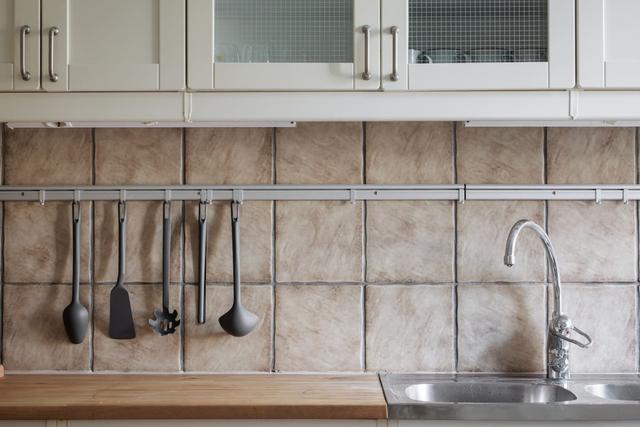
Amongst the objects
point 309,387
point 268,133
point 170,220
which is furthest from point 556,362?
point 170,220

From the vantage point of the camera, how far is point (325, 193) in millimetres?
2008

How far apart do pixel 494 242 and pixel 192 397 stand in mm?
932

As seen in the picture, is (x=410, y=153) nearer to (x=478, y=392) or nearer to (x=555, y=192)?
(x=555, y=192)

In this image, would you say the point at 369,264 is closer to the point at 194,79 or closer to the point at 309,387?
the point at 309,387

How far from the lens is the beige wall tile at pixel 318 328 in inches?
78.8

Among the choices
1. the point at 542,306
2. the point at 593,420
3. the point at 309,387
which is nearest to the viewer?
the point at 593,420

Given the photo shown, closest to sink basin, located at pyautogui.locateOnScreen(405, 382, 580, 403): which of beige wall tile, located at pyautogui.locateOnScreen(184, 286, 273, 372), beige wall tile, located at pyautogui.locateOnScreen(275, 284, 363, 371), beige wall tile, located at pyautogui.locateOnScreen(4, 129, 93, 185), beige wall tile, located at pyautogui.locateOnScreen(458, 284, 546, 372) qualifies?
beige wall tile, located at pyautogui.locateOnScreen(458, 284, 546, 372)

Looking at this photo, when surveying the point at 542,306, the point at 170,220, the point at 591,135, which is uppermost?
the point at 591,135

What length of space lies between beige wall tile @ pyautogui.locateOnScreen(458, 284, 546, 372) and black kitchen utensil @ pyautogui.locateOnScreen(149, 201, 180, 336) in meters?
0.81

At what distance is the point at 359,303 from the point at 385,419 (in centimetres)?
43

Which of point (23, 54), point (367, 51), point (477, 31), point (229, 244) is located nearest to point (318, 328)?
point (229, 244)

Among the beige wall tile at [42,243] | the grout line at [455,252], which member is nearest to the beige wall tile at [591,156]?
the grout line at [455,252]

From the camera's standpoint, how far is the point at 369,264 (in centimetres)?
201

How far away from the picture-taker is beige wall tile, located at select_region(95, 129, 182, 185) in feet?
6.66
